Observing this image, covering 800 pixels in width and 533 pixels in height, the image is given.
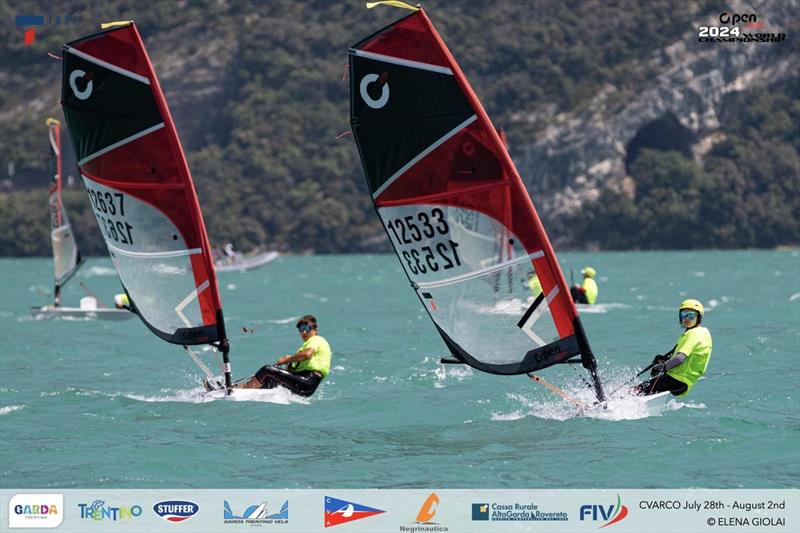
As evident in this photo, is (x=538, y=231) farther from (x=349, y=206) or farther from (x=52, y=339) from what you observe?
(x=349, y=206)

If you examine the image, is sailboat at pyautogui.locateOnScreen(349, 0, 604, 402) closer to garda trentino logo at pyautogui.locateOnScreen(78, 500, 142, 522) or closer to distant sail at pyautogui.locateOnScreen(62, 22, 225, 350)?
distant sail at pyautogui.locateOnScreen(62, 22, 225, 350)

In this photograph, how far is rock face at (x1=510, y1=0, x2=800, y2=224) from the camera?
379ft

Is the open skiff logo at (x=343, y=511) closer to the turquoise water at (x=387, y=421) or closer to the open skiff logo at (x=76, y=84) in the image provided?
the turquoise water at (x=387, y=421)

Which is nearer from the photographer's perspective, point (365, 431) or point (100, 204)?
point (365, 431)

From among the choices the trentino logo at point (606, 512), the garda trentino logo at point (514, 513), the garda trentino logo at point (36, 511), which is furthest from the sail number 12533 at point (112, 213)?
the trentino logo at point (606, 512)

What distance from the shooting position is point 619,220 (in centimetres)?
11400

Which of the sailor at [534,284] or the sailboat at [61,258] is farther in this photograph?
the sailboat at [61,258]

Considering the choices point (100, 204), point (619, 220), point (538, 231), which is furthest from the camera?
point (619, 220)

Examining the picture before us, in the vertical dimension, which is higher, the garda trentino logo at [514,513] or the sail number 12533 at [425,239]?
the sail number 12533 at [425,239]

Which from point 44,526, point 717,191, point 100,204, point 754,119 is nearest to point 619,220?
point 717,191

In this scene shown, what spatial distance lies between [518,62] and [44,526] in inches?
4721

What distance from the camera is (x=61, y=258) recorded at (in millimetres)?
37031

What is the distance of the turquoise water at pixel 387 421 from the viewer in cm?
1430

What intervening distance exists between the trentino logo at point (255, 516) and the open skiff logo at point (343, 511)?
384 mm
